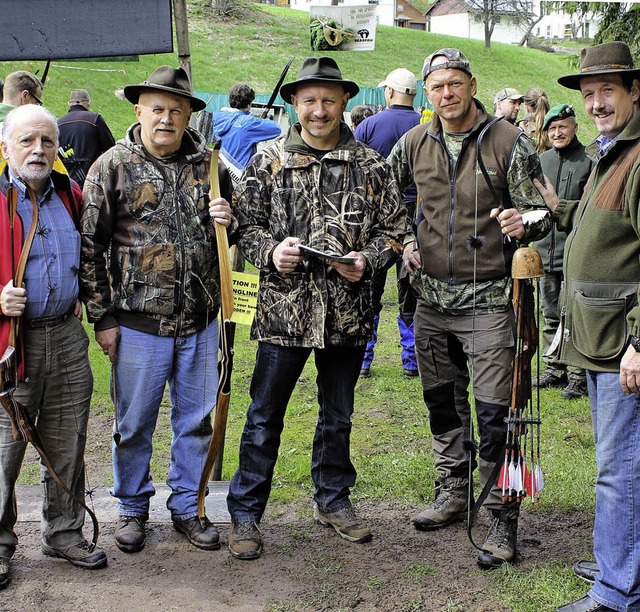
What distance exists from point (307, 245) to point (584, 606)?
2.06m

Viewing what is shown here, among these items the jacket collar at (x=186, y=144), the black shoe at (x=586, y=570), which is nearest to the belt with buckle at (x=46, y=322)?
the jacket collar at (x=186, y=144)

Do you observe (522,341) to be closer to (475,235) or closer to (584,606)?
(475,235)

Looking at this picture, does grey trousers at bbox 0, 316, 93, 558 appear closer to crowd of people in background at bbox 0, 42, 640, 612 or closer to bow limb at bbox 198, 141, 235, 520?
crowd of people in background at bbox 0, 42, 640, 612

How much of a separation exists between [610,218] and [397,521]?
2.17m

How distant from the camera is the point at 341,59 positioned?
3841 centimetres

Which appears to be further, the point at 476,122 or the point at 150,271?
the point at 476,122

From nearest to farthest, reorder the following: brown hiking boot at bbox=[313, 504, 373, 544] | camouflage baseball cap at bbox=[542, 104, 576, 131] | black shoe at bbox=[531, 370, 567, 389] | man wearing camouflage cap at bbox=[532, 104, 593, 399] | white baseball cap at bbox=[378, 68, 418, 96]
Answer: brown hiking boot at bbox=[313, 504, 373, 544] < camouflage baseball cap at bbox=[542, 104, 576, 131] < man wearing camouflage cap at bbox=[532, 104, 593, 399] < white baseball cap at bbox=[378, 68, 418, 96] < black shoe at bbox=[531, 370, 567, 389]

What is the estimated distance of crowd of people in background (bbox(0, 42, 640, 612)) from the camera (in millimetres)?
3812

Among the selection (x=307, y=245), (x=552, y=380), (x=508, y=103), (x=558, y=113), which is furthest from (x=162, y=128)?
(x=508, y=103)

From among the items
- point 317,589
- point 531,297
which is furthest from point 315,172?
point 317,589

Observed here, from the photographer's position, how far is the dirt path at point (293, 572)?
3.70 m

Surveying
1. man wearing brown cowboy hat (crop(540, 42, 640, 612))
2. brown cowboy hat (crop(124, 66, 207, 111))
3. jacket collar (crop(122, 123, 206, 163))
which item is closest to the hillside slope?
jacket collar (crop(122, 123, 206, 163))

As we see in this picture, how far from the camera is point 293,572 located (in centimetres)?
400

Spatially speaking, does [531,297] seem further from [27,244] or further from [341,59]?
[341,59]
